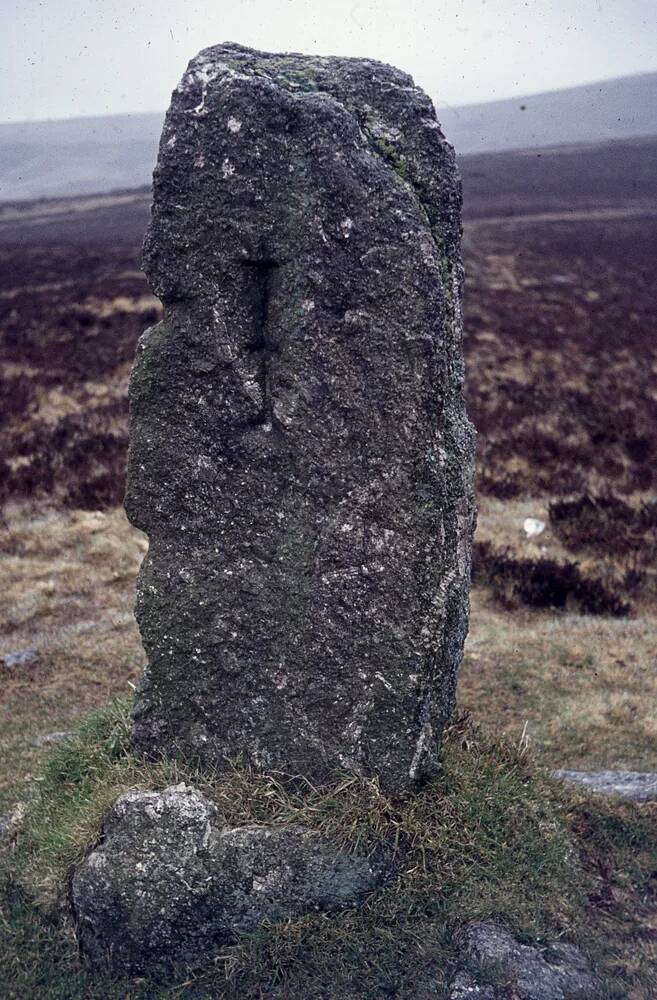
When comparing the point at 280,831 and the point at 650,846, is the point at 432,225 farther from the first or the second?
the point at 650,846

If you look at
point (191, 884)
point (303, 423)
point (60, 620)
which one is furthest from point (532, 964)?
point (60, 620)

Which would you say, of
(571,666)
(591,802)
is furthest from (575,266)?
(591,802)

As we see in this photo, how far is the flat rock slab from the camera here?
4.96 meters

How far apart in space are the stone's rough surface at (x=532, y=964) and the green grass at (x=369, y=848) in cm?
8

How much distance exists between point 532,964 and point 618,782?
169cm

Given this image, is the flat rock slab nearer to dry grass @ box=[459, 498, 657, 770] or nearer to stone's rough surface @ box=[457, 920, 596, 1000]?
dry grass @ box=[459, 498, 657, 770]

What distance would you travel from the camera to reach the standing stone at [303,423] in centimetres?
382

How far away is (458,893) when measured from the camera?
12.9ft

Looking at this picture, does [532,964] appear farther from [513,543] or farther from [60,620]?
[513,543]

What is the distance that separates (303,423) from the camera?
3961 millimetres

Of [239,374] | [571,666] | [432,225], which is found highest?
[432,225]

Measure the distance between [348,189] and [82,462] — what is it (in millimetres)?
8469

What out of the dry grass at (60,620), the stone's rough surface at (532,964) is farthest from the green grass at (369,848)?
the dry grass at (60,620)

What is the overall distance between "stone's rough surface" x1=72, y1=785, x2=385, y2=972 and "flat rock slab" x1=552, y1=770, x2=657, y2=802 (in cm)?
170
